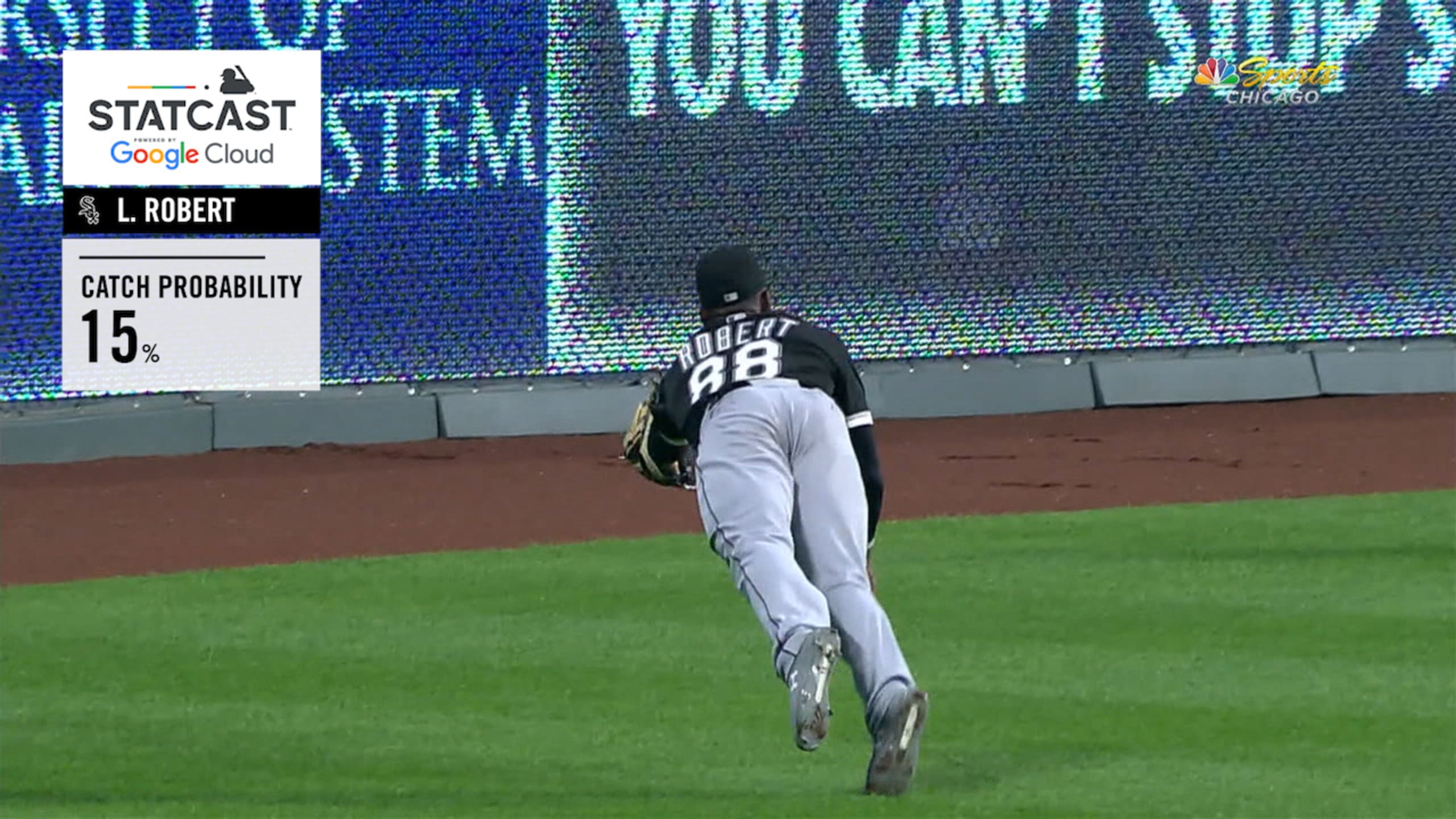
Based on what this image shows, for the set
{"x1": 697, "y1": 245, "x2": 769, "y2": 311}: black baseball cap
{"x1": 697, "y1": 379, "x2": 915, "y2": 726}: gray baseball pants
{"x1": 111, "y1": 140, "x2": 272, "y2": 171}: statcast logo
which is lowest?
{"x1": 697, "y1": 379, "x2": 915, "y2": 726}: gray baseball pants

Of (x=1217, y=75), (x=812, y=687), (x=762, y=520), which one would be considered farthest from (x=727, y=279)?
(x=1217, y=75)

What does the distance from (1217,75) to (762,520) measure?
9.82 m

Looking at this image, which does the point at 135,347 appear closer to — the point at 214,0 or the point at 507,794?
the point at 214,0

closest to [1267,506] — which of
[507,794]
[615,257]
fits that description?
[615,257]

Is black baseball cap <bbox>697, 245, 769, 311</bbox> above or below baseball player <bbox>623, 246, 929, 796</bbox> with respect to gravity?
above

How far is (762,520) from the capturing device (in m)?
7.59

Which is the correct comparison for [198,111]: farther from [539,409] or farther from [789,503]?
[789,503]

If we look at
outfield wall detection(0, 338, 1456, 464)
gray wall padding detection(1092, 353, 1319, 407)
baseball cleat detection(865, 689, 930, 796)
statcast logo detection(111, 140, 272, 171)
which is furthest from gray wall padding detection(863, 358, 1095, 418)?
baseball cleat detection(865, 689, 930, 796)

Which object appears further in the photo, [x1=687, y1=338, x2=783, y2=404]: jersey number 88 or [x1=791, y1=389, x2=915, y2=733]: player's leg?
[x1=687, y1=338, x2=783, y2=404]: jersey number 88

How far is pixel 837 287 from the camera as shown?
16.4 m

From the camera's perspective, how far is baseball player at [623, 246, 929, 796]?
7336 millimetres

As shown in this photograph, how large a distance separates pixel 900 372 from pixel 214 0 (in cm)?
455

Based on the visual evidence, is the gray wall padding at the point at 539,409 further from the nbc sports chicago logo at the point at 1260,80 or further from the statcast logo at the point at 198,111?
the nbc sports chicago logo at the point at 1260,80

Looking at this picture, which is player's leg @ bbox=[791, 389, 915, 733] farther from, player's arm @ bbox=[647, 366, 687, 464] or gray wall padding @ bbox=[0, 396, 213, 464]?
gray wall padding @ bbox=[0, 396, 213, 464]
